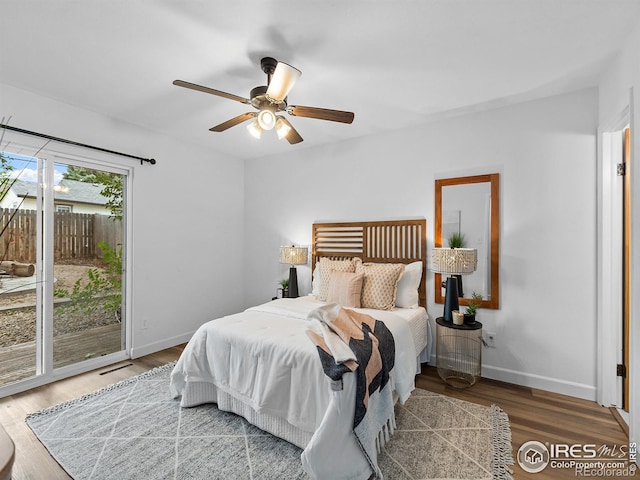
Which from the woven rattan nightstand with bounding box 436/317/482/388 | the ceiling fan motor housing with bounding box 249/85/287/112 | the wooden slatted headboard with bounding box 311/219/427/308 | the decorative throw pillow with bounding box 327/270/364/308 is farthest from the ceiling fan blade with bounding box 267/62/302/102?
the woven rattan nightstand with bounding box 436/317/482/388

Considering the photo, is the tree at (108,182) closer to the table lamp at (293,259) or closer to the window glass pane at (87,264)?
the window glass pane at (87,264)

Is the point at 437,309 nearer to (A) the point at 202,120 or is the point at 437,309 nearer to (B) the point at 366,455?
(B) the point at 366,455

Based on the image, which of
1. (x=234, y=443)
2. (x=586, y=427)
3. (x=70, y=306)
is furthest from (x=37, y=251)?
(x=586, y=427)

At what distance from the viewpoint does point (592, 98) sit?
9.06 feet

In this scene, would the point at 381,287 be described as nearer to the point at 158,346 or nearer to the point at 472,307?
the point at 472,307

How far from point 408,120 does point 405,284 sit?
1.81 m

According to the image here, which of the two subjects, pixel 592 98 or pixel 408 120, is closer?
pixel 592 98

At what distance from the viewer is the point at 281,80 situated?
6.68ft

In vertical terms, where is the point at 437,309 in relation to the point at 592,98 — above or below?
below

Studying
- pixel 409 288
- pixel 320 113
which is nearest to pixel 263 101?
pixel 320 113

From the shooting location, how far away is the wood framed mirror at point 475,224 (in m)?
3.14

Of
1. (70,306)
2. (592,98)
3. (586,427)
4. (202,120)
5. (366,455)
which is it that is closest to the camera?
(366,455)

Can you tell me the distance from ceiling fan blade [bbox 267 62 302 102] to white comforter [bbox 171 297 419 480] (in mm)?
1681

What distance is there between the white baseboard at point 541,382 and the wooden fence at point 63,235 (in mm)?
4319
